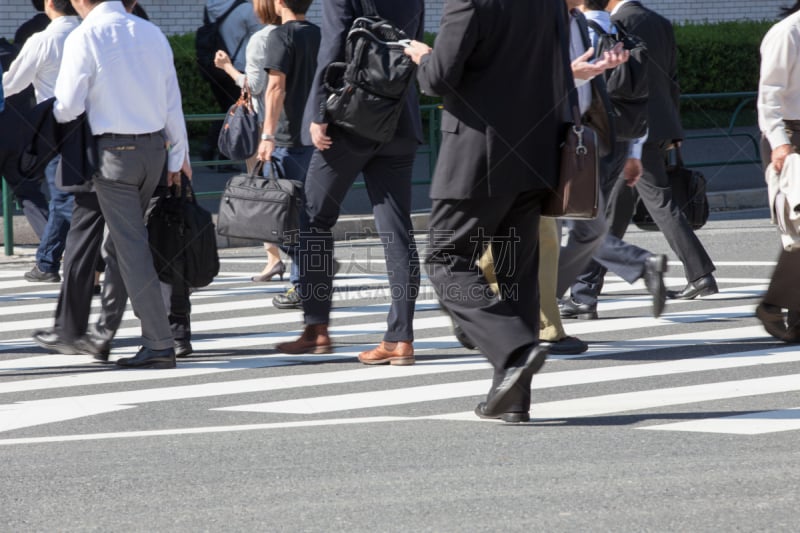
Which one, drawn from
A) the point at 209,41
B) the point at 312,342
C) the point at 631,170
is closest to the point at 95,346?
the point at 312,342

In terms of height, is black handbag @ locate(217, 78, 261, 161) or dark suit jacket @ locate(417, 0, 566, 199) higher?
dark suit jacket @ locate(417, 0, 566, 199)

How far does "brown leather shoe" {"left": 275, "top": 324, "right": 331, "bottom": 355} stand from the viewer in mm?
7773

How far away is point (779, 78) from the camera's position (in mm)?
7387

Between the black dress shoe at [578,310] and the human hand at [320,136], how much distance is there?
2.41 meters

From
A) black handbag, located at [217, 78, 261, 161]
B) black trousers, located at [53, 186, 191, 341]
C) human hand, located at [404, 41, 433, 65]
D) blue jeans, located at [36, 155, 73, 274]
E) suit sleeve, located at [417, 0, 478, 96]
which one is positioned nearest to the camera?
suit sleeve, located at [417, 0, 478, 96]

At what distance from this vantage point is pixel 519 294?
584 cm

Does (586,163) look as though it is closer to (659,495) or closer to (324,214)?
(659,495)

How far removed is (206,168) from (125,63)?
7968 mm

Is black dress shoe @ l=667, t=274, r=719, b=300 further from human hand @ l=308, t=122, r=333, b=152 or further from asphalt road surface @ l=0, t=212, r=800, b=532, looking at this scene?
human hand @ l=308, t=122, r=333, b=152

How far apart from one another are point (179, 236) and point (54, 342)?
2.91ft

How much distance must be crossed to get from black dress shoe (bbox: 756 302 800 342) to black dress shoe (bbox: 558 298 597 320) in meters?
1.30

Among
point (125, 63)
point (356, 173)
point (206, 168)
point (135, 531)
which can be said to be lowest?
point (206, 168)

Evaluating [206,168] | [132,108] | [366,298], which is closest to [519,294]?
[132,108]

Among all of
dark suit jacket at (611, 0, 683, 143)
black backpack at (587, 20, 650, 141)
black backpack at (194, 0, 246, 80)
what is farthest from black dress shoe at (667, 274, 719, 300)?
black backpack at (194, 0, 246, 80)
